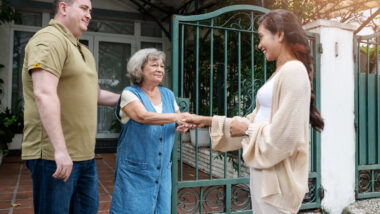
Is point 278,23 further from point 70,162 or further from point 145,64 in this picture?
point 70,162

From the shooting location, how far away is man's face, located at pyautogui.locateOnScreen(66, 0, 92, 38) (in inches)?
76.4

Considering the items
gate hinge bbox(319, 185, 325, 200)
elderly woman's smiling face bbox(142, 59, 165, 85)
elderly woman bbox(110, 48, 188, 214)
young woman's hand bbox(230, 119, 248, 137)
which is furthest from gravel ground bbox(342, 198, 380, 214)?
elderly woman's smiling face bbox(142, 59, 165, 85)

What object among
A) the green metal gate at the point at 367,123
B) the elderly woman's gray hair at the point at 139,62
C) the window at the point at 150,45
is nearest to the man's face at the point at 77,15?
the elderly woman's gray hair at the point at 139,62

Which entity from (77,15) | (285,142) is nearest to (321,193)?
(285,142)

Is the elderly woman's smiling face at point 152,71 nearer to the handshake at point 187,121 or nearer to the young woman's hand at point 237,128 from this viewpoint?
the handshake at point 187,121

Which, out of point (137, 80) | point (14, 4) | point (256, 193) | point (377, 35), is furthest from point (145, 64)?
point (14, 4)

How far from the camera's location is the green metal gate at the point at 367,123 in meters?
3.90

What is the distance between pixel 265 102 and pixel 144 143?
94 cm

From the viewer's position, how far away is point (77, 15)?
1958mm

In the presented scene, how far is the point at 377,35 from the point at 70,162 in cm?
376

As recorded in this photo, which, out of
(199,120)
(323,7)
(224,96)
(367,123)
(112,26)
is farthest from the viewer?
(112,26)

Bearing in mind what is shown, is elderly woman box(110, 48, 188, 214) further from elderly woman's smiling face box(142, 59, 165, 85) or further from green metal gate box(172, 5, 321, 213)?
green metal gate box(172, 5, 321, 213)

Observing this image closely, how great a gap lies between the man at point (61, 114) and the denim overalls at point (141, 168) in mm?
287

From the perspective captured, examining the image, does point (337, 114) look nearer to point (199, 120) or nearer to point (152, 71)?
point (199, 120)
